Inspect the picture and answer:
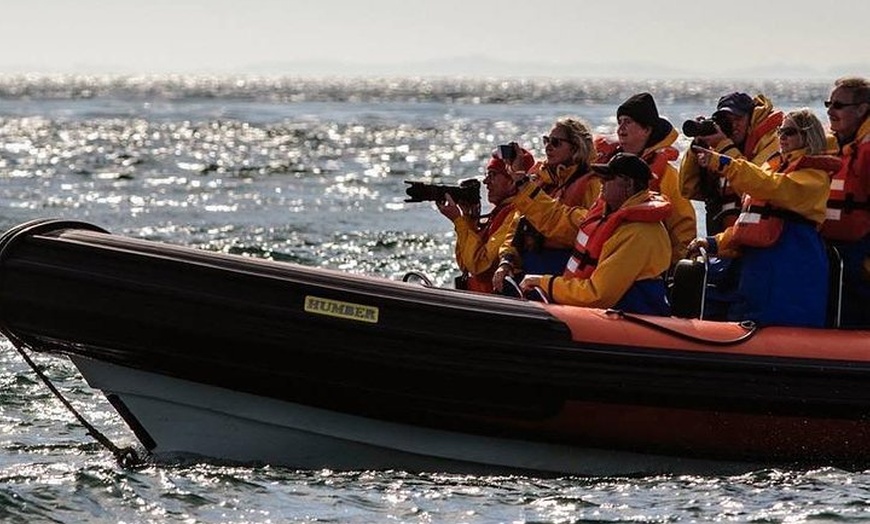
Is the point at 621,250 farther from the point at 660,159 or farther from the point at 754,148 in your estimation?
the point at 754,148

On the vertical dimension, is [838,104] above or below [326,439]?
above

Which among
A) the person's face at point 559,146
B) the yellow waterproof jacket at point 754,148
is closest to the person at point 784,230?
the yellow waterproof jacket at point 754,148

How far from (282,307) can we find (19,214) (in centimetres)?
1167

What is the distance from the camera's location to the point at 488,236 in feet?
22.9

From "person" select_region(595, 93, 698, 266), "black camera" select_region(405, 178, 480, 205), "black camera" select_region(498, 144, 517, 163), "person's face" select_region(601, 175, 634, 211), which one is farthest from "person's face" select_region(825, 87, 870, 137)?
"black camera" select_region(405, 178, 480, 205)

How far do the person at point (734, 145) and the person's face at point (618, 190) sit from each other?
2.40 ft

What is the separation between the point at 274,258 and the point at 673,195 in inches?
270

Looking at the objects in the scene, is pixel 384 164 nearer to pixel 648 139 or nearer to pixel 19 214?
pixel 19 214

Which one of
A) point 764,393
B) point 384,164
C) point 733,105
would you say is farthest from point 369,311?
point 384,164

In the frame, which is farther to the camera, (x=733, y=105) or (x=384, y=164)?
(x=384, y=164)

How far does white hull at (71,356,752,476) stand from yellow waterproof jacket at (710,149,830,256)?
104 cm

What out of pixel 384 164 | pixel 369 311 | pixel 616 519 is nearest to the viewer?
pixel 616 519

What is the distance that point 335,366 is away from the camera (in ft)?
18.9

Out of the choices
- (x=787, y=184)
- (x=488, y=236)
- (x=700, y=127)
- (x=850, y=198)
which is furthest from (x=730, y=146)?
(x=488, y=236)
